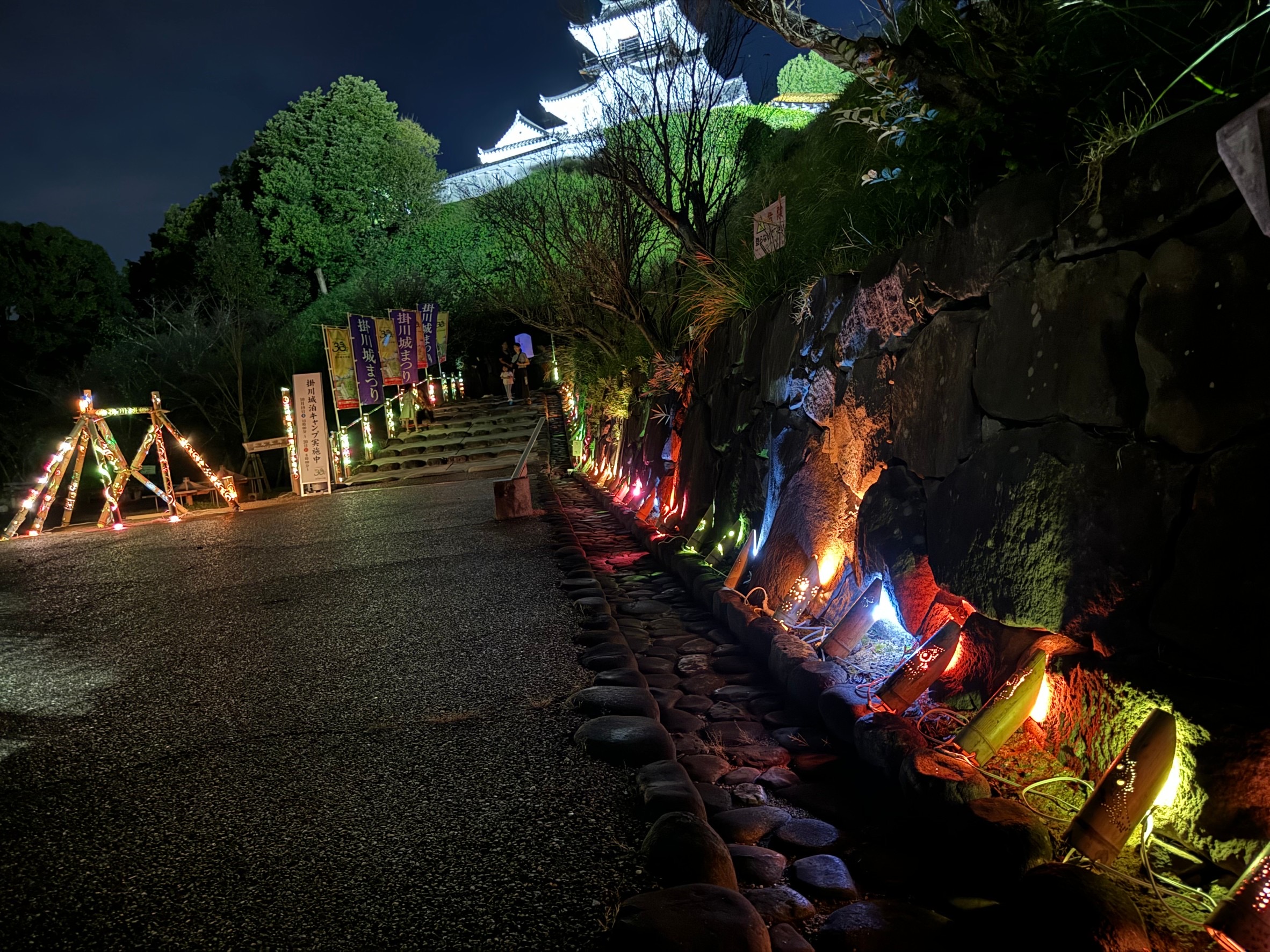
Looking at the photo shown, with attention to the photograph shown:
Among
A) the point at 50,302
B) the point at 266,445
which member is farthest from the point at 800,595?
the point at 50,302

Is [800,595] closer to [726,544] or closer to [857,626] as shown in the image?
[857,626]

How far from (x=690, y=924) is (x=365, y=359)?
58.6 feet

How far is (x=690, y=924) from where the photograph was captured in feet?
5.69

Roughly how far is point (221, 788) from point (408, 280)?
2951 cm

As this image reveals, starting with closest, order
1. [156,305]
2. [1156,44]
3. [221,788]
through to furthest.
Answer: [1156,44] → [221,788] → [156,305]

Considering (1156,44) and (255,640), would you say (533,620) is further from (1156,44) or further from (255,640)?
(1156,44)

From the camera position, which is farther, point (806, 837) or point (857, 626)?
point (857, 626)

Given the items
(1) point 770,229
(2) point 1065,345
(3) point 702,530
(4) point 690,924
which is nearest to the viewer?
(4) point 690,924

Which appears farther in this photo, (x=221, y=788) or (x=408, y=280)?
(x=408, y=280)

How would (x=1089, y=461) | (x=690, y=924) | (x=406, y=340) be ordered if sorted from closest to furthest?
(x=690, y=924)
(x=1089, y=461)
(x=406, y=340)

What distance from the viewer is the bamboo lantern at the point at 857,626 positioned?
3.54 m

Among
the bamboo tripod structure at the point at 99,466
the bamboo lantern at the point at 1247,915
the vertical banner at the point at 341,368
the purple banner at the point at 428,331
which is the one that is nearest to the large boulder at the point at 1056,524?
the bamboo lantern at the point at 1247,915

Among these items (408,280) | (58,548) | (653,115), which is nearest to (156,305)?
(408,280)

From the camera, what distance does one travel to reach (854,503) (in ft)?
13.2
